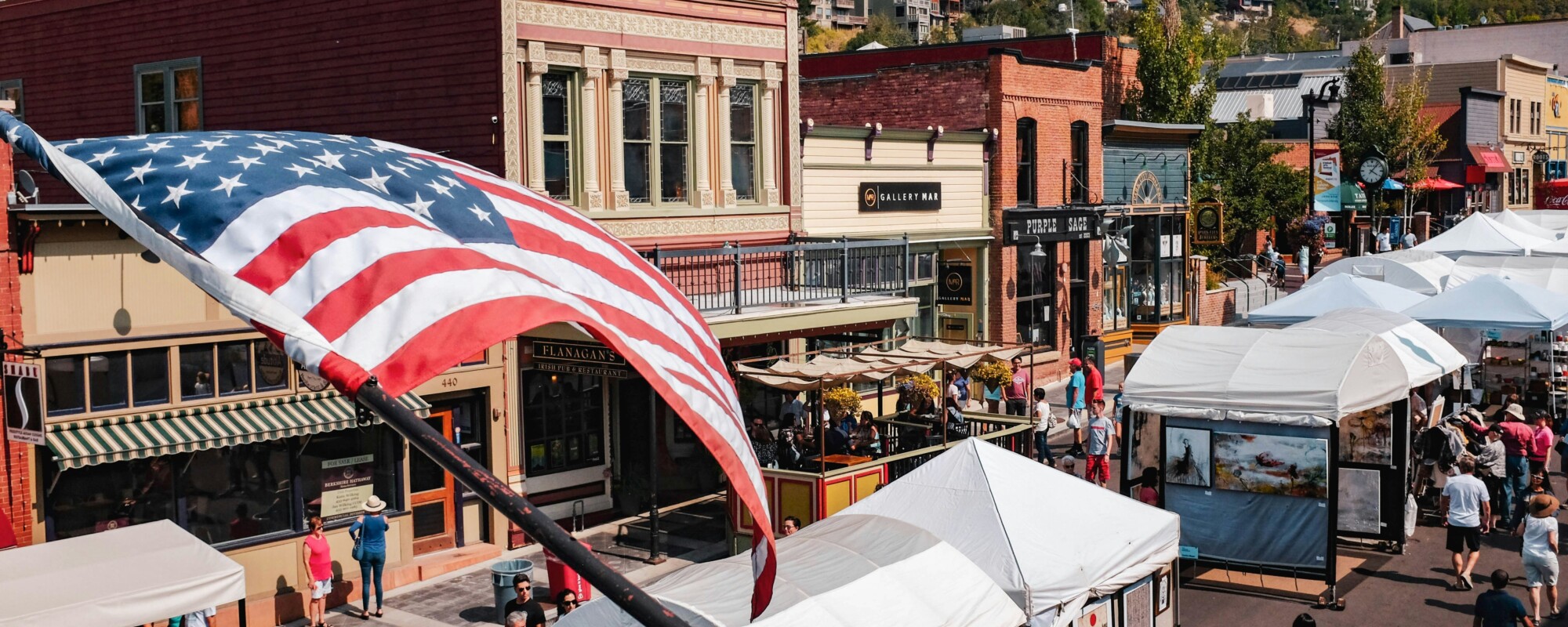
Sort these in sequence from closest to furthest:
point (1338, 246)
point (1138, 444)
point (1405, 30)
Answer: point (1138, 444) < point (1338, 246) < point (1405, 30)

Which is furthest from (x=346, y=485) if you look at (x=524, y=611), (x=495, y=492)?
(x=495, y=492)

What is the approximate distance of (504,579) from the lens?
53.7 feet

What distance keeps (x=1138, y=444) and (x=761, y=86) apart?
8878 millimetres

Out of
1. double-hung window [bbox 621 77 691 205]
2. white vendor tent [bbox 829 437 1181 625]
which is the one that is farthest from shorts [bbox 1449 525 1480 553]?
double-hung window [bbox 621 77 691 205]

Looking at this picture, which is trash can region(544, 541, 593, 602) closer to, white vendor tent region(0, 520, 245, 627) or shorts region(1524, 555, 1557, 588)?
white vendor tent region(0, 520, 245, 627)

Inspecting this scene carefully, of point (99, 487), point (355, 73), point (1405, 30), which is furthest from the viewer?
point (1405, 30)

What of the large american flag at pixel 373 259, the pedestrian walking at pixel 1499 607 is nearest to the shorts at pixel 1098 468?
the pedestrian walking at pixel 1499 607

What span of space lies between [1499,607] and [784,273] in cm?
1325

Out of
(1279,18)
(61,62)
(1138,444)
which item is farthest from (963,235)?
(1279,18)

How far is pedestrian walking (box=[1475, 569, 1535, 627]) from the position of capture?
45.0 ft

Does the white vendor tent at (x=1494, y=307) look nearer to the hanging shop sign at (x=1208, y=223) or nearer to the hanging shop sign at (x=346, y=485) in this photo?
the hanging shop sign at (x=1208, y=223)

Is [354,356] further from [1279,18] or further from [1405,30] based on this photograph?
[1279,18]

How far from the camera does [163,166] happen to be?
5473mm

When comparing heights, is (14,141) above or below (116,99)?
below
